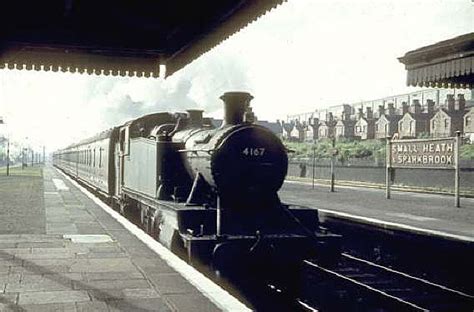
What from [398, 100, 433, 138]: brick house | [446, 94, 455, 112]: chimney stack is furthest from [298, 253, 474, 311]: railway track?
[398, 100, 433, 138]: brick house

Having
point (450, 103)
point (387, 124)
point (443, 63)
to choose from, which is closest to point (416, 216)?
point (443, 63)

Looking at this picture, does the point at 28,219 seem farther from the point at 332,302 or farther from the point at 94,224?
the point at 332,302

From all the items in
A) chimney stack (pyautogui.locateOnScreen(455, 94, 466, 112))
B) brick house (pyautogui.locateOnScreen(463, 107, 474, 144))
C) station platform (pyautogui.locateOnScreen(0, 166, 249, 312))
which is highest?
chimney stack (pyautogui.locateOnScreen(455, 94, 466, 112))

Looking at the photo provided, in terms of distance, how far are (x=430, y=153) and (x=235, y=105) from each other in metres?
11.6

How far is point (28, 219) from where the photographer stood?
13.2m

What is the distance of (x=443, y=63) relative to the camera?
658 centimetres

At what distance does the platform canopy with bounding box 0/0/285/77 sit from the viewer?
6.40 meters

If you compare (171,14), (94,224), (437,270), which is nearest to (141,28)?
(171,14)

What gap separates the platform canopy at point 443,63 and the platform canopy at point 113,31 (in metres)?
2.12

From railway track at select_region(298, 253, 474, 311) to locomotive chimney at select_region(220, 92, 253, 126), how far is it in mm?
2938

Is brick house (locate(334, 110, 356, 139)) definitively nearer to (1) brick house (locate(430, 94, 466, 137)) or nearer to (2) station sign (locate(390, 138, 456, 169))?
(1) brick house (locate(430, 94, 466, 137))

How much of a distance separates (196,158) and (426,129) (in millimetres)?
63114

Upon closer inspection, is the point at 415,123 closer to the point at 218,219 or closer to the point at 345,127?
the point at 345,127

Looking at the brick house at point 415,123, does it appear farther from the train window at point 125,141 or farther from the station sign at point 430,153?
the train window at point 125,141
